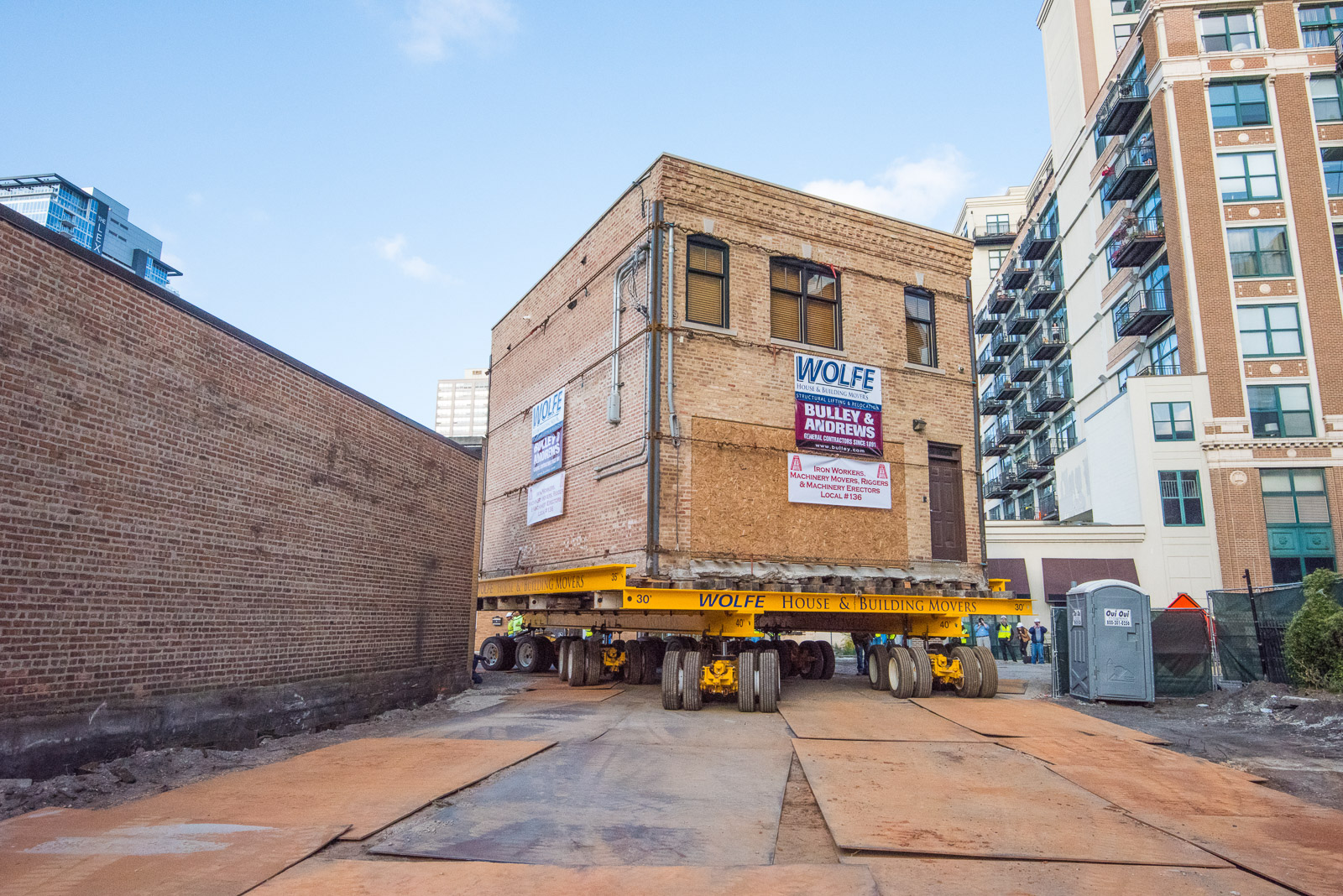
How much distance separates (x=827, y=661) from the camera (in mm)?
18156

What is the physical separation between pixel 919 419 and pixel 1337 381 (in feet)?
84.6

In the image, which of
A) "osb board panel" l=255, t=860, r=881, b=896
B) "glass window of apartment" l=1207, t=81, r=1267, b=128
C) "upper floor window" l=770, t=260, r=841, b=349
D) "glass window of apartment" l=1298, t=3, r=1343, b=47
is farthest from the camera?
"glass window of apartment" l=1298, t=3, r=1343, b=47

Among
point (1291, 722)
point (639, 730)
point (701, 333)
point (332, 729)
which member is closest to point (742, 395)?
point (701, 333)

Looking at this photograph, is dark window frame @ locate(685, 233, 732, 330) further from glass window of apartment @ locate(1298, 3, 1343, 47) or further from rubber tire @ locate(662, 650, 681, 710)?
glass window of apartment @ locate(1298, 3, 1343, 47)

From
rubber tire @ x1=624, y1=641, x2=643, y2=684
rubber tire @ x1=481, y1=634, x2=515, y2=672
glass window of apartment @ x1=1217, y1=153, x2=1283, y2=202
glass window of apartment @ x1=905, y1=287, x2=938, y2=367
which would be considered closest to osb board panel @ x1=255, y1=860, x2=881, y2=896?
rubber tire @ x1=624, y1=641, x2=643, y2=684

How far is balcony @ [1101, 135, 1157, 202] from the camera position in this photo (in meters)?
36.8

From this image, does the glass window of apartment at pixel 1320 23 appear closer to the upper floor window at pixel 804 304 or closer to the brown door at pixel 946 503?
the brown door at pixel 946 503

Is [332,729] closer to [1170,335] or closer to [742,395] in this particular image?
[742,395]

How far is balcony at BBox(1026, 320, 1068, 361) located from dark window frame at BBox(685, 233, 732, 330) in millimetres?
39469

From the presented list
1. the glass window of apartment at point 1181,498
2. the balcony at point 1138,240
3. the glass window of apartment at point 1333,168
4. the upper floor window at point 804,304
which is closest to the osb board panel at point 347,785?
the upper floor window at point 804,304

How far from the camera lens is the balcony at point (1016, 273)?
53906 mm

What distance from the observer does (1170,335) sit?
119 ft

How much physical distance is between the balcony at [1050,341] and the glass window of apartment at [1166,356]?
11456mm

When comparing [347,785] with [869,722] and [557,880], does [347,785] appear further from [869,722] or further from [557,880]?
[869,722]
